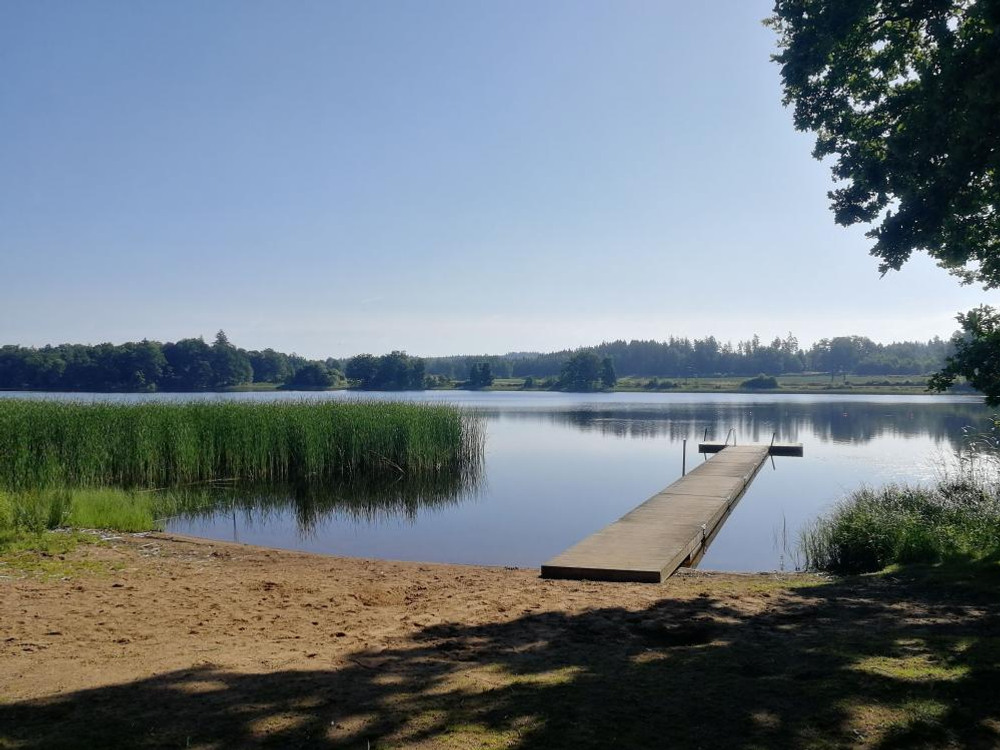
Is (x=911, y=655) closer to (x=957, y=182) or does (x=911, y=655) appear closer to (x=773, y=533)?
(x=957, y=182)

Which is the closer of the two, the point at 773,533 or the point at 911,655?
the point at 911,655

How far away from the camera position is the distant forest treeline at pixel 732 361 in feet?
415

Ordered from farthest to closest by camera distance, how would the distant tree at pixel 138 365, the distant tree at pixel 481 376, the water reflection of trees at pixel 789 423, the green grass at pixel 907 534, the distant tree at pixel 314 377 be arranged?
the distant tree at pixel 481 376 → the distant tree at pixel 314 377 → the distant tree at pixel 138 365 → the water reflection of trees at pixel 789 423 → the green grass at pixel 907 534

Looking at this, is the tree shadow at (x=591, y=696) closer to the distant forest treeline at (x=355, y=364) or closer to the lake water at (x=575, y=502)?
the lake water at (x=575, y=502)

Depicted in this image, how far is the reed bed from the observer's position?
14969 mm

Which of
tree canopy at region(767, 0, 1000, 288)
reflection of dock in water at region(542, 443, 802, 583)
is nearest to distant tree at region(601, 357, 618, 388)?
reflection of dock in water at region(542, 443, 802, 583)

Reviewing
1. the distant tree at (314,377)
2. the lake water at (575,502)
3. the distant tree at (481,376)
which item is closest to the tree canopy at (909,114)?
the lake water at (575,502)

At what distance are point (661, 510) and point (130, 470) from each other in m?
11.1

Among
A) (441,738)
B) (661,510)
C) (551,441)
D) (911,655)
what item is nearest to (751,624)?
(911,655)

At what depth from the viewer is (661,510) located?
38.6ft

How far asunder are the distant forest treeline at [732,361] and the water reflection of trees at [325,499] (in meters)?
104

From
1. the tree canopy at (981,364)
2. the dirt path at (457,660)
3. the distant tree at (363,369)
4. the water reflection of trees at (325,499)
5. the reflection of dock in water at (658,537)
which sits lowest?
the water reflection of trees at (325,499)

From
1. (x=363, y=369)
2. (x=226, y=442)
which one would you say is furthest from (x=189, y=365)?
(x=226, y=442)

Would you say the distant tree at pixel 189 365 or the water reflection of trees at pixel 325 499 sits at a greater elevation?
the distant tree at pixel 189 365
